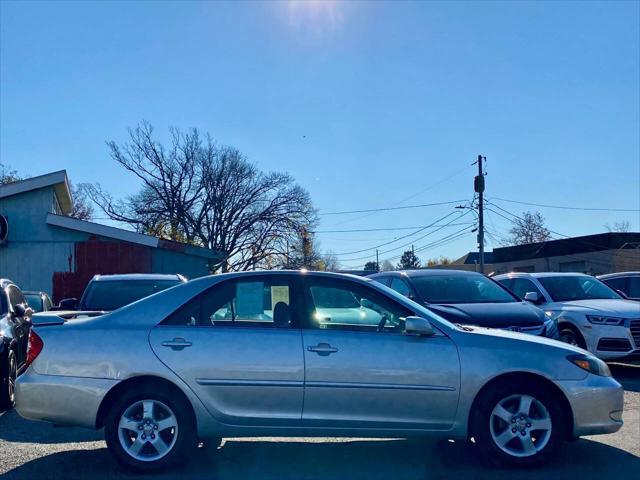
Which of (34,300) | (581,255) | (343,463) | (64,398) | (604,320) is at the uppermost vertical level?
(581,255)

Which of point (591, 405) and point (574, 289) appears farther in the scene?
point (574, 289)

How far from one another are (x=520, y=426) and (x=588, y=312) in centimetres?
609

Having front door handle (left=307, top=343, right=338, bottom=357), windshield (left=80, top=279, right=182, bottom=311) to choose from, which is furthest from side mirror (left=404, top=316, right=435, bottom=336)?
windshield (left=80, top=279, right=182, bottom=311)

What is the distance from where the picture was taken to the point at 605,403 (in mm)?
5543

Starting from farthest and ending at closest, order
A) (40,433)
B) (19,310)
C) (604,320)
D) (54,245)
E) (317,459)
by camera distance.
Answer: (54,245)
(604,320)
(19,310)
(40,433)
(317,459)

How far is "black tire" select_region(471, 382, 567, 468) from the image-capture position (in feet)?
17.9

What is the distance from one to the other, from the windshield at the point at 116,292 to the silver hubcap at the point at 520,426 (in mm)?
6366

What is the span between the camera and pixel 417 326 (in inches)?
214

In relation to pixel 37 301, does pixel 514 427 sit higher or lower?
lower

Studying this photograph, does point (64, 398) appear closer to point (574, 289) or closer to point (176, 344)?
point (176, 344)

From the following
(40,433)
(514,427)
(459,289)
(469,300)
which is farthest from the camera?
(459,289)

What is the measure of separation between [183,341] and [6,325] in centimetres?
400

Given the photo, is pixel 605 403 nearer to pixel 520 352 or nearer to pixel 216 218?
pixel 520 352

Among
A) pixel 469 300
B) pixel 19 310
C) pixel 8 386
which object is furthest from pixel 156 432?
pixel 469 300
